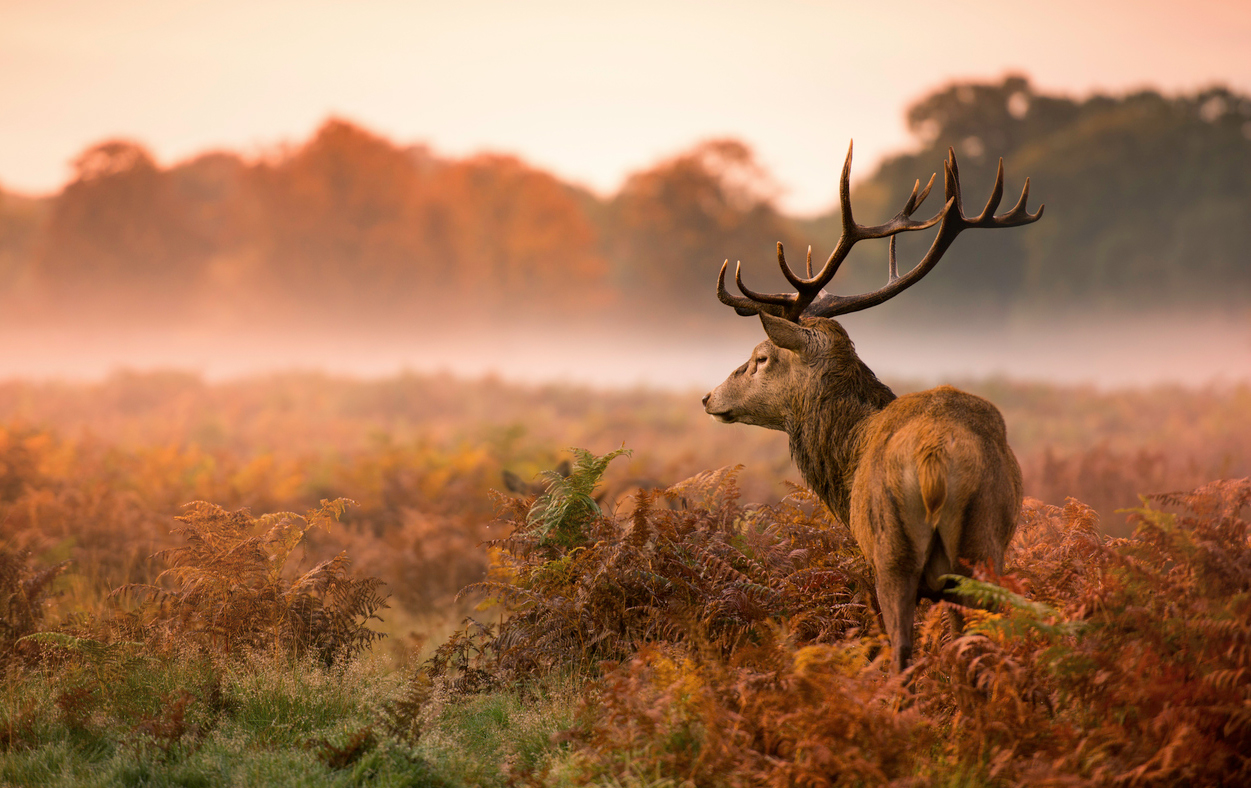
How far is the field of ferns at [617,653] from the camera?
3643mm

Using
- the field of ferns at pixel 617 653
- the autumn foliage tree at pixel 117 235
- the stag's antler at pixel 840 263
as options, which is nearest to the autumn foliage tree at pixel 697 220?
the autumn foliage tree at pixel 117 235

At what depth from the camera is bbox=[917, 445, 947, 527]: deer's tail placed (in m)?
3.98

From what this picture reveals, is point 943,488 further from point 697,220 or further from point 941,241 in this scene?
point 697,220

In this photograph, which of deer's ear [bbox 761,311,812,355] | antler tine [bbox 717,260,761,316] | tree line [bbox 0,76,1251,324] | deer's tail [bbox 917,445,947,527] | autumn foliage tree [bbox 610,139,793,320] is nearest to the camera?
deer's tail [bbox 917,445,947,527]

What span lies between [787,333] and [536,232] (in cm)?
2840

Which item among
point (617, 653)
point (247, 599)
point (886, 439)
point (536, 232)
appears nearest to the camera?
point (886, 439)

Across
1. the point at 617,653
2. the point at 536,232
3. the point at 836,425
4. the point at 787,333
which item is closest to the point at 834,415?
the point at 836,425

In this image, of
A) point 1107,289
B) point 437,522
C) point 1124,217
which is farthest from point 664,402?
point 1124,217

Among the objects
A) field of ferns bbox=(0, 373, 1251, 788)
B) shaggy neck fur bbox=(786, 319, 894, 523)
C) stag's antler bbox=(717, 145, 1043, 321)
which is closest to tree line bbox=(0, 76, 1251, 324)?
field of ferns bbox=(0, 373, 1251, 788)

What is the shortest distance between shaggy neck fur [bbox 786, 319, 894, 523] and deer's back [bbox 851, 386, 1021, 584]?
0.57 meters

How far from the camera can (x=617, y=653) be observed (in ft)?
18.0

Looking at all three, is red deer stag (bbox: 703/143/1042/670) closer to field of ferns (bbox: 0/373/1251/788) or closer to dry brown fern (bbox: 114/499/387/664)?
field of ferns (bbox: 0/373/1251/788)

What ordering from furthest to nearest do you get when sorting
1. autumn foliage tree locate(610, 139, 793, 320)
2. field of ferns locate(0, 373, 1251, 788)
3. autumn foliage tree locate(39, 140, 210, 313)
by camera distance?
autumn foliage tree locate(610, 139, 793, 320) < autumn foliage tree locate(39, 140, 210, 313) < field of ferns locate(0, 373, 1251, 788)

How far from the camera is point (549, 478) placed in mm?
6082
